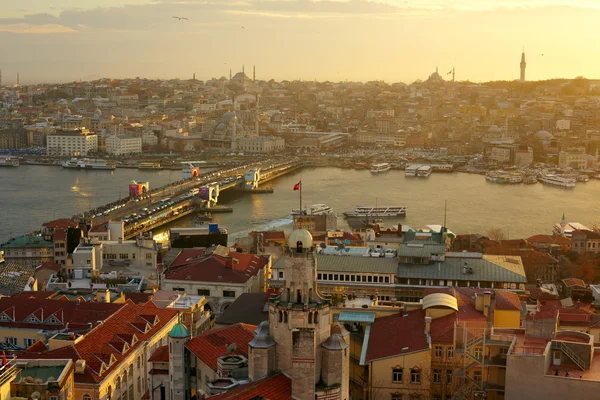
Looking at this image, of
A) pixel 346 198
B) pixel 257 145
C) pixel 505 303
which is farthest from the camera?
pixel 257 145

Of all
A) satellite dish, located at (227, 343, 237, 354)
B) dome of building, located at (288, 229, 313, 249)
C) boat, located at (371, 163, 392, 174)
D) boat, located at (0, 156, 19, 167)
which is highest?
dome of building, located at (288, 229, 313, 249)

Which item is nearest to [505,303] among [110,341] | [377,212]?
[110,341]

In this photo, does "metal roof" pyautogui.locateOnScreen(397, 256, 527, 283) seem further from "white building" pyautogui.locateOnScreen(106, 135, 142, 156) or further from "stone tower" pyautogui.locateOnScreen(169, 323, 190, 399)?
"white building" pyautogui.locateOnScreen(106, 135, 142, 156)

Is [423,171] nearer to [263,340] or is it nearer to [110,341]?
[110,341]

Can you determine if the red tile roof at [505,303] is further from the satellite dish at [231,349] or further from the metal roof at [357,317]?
the satellite dish at [231,349]

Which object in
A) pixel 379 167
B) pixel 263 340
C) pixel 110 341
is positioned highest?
pixel 263 340

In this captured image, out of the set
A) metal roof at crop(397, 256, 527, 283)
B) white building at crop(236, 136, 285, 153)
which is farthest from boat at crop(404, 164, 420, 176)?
metal roof at crop(397, 256, 527, 283)

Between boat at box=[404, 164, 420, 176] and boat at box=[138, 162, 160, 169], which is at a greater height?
boat at box=[404, 164, 420, 176]

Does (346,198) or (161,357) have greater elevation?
(161,357)
